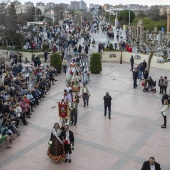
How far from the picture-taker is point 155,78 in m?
21.7

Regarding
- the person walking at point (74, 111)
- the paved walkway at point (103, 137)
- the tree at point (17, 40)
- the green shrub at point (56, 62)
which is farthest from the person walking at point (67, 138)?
the tree at point (17, 40)

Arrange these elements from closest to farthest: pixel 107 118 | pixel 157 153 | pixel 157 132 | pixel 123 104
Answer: pixel 157 153 < pixel 157 132 < pixel 107 118 < pixel 123 104

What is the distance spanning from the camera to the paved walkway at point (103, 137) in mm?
10047

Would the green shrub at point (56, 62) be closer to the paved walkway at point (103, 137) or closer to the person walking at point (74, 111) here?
the paved walkway at point (103, 137)

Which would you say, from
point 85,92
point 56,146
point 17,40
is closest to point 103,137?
point 56,146

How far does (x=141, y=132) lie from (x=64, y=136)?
3.92 m

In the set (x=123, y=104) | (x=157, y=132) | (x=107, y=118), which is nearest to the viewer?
(x=157, y=132)

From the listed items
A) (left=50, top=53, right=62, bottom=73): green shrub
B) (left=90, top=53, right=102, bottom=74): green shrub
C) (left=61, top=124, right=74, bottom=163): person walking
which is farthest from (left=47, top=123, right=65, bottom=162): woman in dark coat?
(left=50, top=53, right=62, bottom=73): green shrub

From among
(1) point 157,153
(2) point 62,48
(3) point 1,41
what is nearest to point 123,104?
(1) point 157,153

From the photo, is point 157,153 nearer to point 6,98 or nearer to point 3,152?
point 3,152

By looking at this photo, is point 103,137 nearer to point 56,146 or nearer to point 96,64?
point 56,146

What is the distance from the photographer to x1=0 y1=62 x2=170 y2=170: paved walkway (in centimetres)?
1005

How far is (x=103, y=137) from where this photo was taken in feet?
39.3

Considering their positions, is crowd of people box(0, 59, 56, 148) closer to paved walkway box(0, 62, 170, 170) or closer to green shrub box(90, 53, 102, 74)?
paved walkway box(0, 62, 170, 170)
